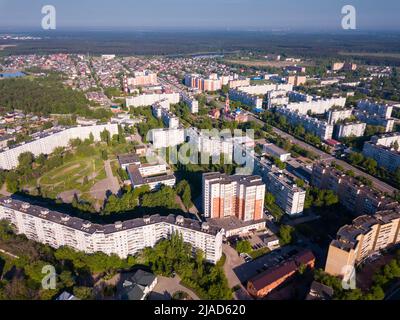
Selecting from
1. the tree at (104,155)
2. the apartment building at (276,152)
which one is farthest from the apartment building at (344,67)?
the tree at (104,155)

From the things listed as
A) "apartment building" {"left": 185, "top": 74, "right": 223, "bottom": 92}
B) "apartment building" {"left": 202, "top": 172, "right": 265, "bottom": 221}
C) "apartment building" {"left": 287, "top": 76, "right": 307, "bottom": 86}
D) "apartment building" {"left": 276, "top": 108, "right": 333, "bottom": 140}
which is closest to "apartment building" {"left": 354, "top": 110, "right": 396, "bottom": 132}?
"apartment building" {"left": 276, "top": 108, "right": 333, "bottom": 140}

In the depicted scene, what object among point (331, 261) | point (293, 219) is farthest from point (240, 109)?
point (331, 261)

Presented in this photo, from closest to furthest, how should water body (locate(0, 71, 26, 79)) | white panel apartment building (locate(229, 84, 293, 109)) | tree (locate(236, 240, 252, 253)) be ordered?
tree (locate(236, 240, 252, 253)) → white panel apartment building (locate(229, 84, 293, 109)) → water body (locate(0, 71, 26, 79))

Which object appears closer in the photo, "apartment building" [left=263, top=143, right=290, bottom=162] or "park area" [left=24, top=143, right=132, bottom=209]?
"park area" [left=24, top=143, right=132, bottom=209]

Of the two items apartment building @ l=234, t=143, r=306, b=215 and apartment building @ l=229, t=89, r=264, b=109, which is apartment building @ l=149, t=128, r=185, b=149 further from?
apartment building @ l=229, t=89, r=264, b=109

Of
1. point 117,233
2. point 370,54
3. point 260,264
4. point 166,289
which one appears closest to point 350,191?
point 260,264

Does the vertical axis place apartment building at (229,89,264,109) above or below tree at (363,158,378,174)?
above
